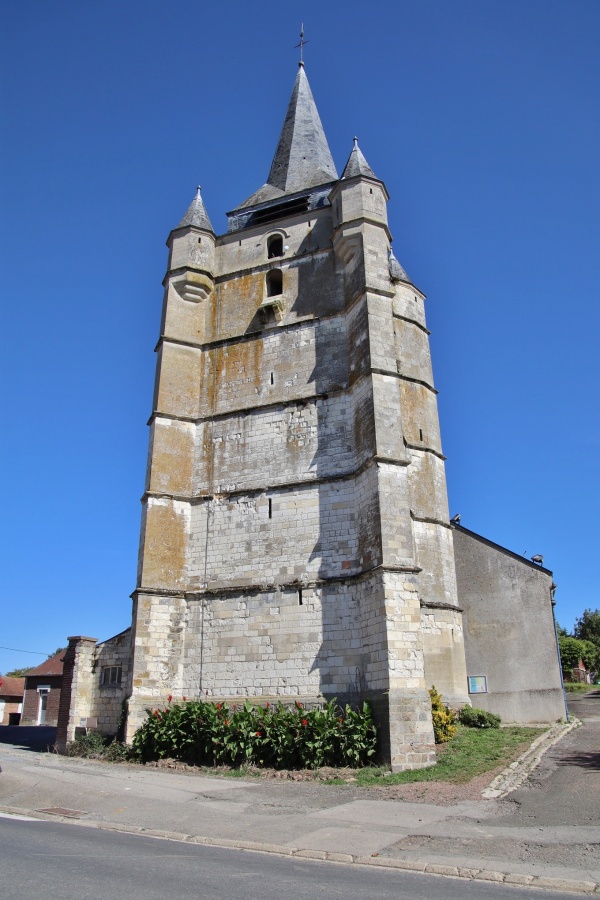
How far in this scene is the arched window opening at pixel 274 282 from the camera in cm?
1923

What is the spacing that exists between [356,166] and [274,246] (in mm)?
3272

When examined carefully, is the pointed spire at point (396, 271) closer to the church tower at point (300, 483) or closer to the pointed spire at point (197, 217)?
the church tower at point (300, 483)

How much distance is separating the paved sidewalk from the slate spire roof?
57.9ft

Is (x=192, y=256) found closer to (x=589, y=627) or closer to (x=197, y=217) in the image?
(x=197, y=217)

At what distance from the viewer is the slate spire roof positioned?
22.4 metres

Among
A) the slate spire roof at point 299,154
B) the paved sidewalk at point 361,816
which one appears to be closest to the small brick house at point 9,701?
the paved sidewalk at point 361,816

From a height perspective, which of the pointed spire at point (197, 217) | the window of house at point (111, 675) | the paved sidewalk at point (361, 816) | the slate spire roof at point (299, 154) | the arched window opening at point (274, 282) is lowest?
the paved sidewalk at point (361, 816)

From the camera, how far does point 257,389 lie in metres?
17.8

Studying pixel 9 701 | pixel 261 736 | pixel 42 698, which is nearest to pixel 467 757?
pixel 261 736

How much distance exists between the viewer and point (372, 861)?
6344 mm

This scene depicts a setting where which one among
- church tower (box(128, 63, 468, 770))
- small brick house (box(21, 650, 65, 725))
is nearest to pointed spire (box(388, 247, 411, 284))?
church tower (box(128, 63, 468, 770))

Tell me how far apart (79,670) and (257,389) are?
8307mm

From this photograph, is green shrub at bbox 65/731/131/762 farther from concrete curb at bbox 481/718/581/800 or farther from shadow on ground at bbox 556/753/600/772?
shadow on ground at bbox 556/753/600/772

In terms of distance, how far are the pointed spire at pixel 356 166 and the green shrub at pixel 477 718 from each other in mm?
14132
